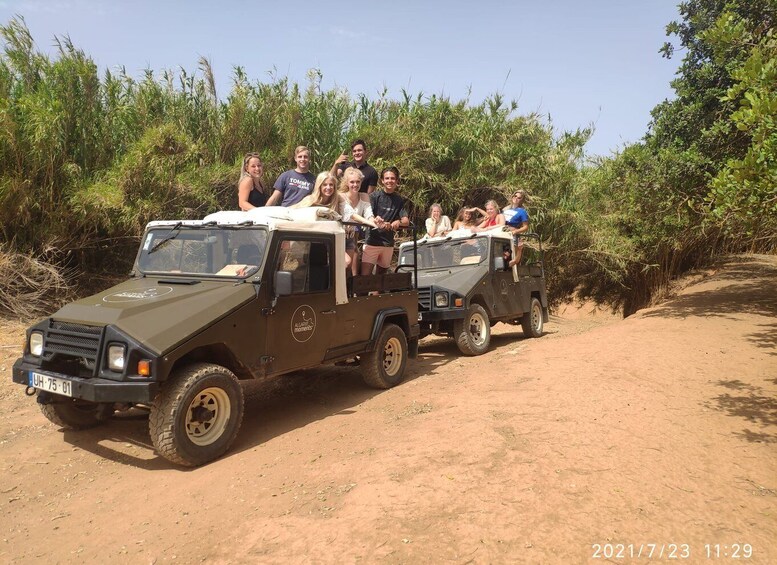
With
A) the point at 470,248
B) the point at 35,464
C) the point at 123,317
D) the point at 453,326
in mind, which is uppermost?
the point at 470,248

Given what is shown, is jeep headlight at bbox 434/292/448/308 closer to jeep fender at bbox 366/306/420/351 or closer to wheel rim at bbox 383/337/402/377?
jeep fender at bbox 366/306/420/351

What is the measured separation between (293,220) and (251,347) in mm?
1300

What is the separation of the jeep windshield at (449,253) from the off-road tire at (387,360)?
8.20 feet

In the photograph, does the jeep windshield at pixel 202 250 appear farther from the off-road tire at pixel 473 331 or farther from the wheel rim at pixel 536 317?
the wheel rim at pixel 536 317

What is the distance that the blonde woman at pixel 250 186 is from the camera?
21.5 ft

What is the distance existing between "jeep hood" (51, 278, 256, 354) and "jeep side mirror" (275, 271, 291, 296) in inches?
8.6

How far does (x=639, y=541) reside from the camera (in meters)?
2.99

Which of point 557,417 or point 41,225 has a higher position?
point 41,225

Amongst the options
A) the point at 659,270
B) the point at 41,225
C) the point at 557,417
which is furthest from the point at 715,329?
the point at 41,225

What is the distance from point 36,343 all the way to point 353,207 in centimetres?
350

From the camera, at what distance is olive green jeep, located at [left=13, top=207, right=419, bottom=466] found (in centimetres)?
412

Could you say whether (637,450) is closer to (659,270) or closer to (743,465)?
(743,465)

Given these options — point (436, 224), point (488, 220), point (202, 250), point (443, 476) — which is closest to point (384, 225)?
point (202, 250)

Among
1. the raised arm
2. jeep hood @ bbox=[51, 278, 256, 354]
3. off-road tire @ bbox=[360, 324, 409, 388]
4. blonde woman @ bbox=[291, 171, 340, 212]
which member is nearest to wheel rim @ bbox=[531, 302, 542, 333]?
off-road tire @ bbox=[360, 324, 409, 388]
